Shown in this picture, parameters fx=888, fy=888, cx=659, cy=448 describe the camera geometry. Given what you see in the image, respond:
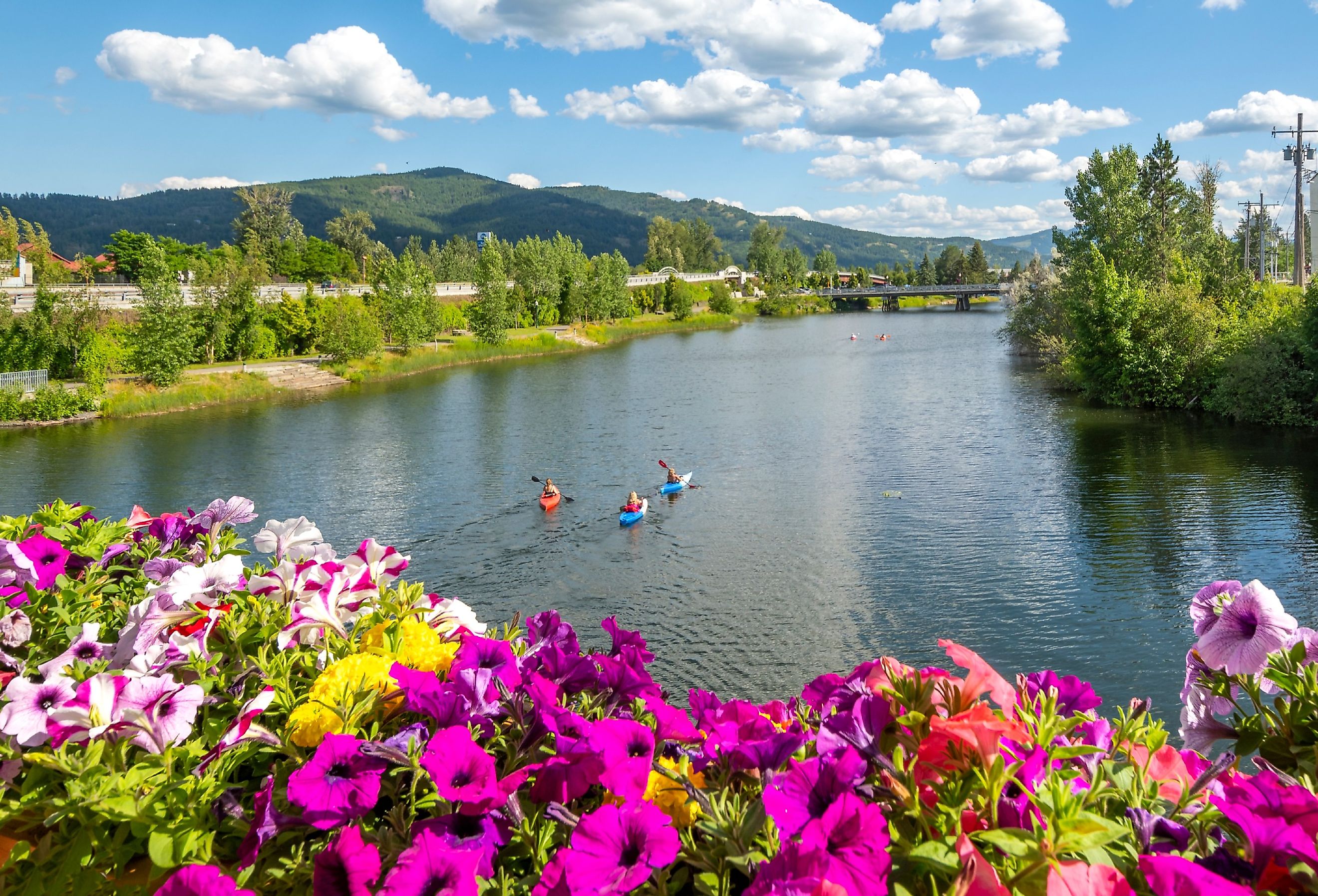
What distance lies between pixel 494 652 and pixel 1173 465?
2752 cm

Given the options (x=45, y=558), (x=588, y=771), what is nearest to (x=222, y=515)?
(x=45, y=558)

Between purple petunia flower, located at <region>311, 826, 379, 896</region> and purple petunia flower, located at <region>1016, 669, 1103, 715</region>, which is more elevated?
purple petunia flower, located at <region>1016, 669, 1103, 715</region>

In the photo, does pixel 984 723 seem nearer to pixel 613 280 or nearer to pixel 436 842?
pixel 436 842

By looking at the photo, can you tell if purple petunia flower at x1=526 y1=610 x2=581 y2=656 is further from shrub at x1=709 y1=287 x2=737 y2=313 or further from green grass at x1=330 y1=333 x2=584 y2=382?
shrub at x1=709 y1=287 x2=737 y2=313

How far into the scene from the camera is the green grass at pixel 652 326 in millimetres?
79500

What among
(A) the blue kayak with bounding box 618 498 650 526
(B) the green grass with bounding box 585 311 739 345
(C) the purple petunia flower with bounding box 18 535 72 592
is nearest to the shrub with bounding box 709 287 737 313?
(B) the green grass with bounding box 585 311 739 345

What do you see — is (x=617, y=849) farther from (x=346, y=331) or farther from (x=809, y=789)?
(x=346, y=331)

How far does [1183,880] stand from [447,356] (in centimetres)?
6146

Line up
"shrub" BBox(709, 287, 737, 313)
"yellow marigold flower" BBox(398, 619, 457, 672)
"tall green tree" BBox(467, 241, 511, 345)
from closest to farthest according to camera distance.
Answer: "yellow marigold flower" BBox(398, 619, 457, 672), "tall green tree" BBox(467, 241, 511, 345), "shrub" BBox(709, 287, 737, 313)

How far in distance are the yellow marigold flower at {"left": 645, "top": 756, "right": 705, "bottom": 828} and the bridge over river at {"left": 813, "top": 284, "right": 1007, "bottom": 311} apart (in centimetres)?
13816

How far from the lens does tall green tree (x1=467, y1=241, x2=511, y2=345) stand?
219ft

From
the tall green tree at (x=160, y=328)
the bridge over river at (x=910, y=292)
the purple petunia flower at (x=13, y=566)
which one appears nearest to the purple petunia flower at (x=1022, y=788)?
the purple petunia flower at (x=13, y=566)

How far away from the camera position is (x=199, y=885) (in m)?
1.59

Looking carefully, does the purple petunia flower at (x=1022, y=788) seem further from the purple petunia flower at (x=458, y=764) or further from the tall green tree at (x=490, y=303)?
the tall green tree at (x=490, y=303)
